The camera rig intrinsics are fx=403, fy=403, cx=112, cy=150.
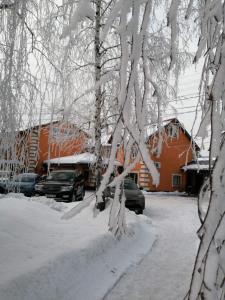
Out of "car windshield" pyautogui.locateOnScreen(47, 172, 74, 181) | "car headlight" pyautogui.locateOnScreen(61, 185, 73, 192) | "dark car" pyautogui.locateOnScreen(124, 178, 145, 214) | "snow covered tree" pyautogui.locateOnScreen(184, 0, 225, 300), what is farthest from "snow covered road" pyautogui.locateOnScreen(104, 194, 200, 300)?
"car windshield" pyautogui.locateOnScreen(47, 172, 74, 181)

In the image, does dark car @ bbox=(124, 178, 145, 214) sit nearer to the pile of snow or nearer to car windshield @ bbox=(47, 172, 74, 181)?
car windshield @ bbox=(47, 172, 74, 181)

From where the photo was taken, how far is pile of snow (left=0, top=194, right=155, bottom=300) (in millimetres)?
5300

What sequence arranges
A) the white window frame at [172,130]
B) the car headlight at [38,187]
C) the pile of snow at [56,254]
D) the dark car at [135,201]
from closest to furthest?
the pile of snow at [56,254], the white window frame at [172,130], the dark car at [135,201], the car headlight at [38,187]

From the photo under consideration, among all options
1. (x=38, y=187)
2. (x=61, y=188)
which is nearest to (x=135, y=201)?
(x=61, y=188)

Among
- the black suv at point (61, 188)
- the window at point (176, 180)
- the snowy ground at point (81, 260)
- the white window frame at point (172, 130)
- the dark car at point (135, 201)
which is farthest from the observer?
the window at point (176, 180)

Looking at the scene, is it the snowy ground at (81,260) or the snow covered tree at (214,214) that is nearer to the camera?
the snow covered tree at (214,214)

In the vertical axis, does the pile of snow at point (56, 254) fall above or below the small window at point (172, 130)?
below

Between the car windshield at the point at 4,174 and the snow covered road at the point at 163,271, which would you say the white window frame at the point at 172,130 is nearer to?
the snow covered road at the point at 163,271

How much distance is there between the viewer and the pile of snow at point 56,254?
5.30 metres

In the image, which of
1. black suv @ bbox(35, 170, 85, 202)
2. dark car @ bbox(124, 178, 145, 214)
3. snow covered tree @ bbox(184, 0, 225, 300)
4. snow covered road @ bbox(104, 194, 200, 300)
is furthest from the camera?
black suv @ bbox(35, 170, 85, 202)

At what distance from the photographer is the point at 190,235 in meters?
12.6

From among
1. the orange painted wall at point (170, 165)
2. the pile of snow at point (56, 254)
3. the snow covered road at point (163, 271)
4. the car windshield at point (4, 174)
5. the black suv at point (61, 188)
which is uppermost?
the orange painted wall at point (170, 165)

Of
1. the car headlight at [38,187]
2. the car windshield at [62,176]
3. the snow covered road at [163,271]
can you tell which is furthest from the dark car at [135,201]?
the car headlight at [38,187]

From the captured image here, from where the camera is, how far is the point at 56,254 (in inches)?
260
